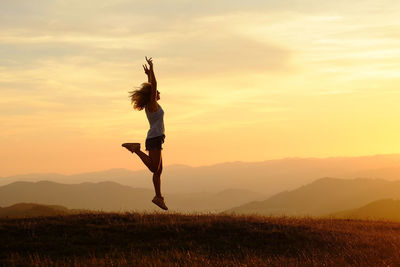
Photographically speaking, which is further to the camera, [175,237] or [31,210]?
[31,210]

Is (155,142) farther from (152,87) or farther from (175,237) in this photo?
(175,237)

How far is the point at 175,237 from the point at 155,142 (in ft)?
28.9

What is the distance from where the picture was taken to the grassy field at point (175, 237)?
2045 centimetres

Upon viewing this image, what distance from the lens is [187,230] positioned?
2458cm

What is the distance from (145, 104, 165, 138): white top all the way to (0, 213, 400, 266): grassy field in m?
5.46

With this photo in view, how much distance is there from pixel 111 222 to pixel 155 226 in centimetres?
230

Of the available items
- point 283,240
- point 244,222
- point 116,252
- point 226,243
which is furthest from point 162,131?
point 244,222

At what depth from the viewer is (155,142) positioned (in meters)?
15.5

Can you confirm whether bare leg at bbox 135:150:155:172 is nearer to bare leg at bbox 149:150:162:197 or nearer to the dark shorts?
bare leg at bbox 149:150:162:197

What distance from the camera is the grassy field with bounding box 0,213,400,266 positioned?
67.1 feet

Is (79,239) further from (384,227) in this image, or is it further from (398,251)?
(384,227)

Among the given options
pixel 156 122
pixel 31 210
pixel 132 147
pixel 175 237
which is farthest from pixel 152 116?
pixel 31 210

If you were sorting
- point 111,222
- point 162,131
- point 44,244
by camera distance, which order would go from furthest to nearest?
point 111,222, point 44,244, point 162,131

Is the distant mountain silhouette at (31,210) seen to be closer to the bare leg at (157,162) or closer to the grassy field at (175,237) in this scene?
the grassy field at (175,237)
